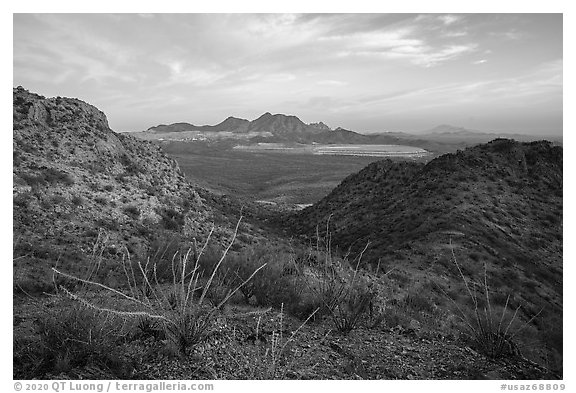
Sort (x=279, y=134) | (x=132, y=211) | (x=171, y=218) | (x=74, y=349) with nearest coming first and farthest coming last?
(x=74, y=349)
(x=132, y=211)
(x=171, y=218)
(x=279, y=134)

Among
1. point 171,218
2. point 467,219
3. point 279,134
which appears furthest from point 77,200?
point 279,134

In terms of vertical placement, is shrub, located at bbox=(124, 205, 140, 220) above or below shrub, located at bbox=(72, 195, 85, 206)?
below

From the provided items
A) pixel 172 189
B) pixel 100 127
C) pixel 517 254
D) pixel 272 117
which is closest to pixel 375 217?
pixel 517 254

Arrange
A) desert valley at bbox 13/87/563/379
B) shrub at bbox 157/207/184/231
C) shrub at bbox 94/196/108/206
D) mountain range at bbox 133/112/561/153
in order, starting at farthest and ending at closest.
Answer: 1. mountain range at bbox 133/112/561/153
2. shrub at bbox 157/207/184/231
3. shrub at bbox 94/196/108/206
4. desert valley at bbox 13/87/563/379

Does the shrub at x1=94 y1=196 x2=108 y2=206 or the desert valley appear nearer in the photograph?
the desert valley

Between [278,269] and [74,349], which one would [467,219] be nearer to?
[278,269]

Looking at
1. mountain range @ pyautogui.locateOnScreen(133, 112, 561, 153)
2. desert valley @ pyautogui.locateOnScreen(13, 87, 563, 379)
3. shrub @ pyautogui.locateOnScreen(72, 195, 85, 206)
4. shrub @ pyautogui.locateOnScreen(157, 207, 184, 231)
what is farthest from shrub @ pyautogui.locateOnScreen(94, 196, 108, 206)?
mountain range @ pyautogui.locateOnScreen(133, 112, 561, 153)

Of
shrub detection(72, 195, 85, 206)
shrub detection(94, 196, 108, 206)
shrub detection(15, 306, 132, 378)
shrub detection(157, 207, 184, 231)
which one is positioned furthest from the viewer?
shrub detection(157, 207, 184, 231)

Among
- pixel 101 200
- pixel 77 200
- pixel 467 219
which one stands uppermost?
pixel 77 200

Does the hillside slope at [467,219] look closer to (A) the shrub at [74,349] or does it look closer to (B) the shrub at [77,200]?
(A) the shrub at [74,349]

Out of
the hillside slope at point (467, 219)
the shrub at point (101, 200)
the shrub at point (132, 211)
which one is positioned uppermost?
the shrub at point (101, 200)

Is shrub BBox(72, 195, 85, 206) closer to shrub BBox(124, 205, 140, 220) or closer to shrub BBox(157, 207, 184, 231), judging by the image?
shrub BBox(124, 205, 140, 220)

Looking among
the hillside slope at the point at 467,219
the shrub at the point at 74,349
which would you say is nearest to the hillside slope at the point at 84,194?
the shrub at the point at 74,349
